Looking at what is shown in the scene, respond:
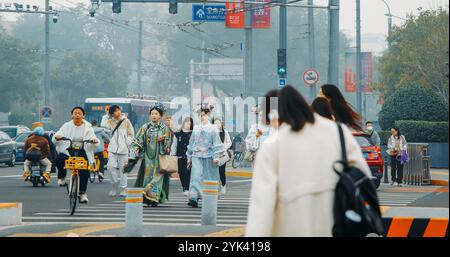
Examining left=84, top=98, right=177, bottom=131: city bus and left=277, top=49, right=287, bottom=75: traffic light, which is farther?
left=84, top=98, right=177, bottom=131: city bus

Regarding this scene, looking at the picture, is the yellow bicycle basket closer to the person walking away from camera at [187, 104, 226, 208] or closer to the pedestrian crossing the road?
the pedestrian crossing the road

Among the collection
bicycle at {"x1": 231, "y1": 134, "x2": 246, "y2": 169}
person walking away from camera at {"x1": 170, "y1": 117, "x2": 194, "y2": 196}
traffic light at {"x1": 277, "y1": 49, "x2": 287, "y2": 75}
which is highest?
traffic light at {"x1": 277, "y1": 49, "x2": 287, "y2": 75}

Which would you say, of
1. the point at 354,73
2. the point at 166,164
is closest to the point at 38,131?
the point at 166,164

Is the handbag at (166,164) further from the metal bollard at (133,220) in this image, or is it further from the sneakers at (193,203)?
the metal bollard at (133,220)

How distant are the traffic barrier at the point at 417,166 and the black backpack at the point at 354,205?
2336 cm

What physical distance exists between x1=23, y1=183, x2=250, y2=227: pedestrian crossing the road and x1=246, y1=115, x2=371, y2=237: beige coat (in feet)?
28.9

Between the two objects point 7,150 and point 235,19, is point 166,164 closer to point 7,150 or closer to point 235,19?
point 7,150

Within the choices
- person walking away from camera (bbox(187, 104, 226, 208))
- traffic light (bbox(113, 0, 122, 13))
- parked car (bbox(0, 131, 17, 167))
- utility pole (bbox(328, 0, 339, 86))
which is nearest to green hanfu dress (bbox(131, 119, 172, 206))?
person walking away from camera (bbox(187, 104, 226, 208))

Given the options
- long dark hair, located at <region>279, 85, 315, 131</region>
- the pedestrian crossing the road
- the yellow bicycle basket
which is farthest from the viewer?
the yellow bicycle basket

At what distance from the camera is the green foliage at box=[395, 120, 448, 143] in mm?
40312

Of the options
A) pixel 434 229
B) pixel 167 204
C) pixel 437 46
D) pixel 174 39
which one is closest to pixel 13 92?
pixel 437 46

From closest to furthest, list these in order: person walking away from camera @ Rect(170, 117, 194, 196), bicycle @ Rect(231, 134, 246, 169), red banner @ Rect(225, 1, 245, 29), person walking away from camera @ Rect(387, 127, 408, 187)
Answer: person walking away from camera @ Rect(170, 117, 194, 196) < person walking away from camera @ Rect(387, 127, 408, 187) < bicycle @ Rect(231, 134, 246, 169) < red banner @ Rect(225, 1, 245, 29)

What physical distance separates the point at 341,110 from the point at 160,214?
28.8 feet

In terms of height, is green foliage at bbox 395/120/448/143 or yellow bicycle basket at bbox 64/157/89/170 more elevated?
green foliage at bbox 395/120/448/143
